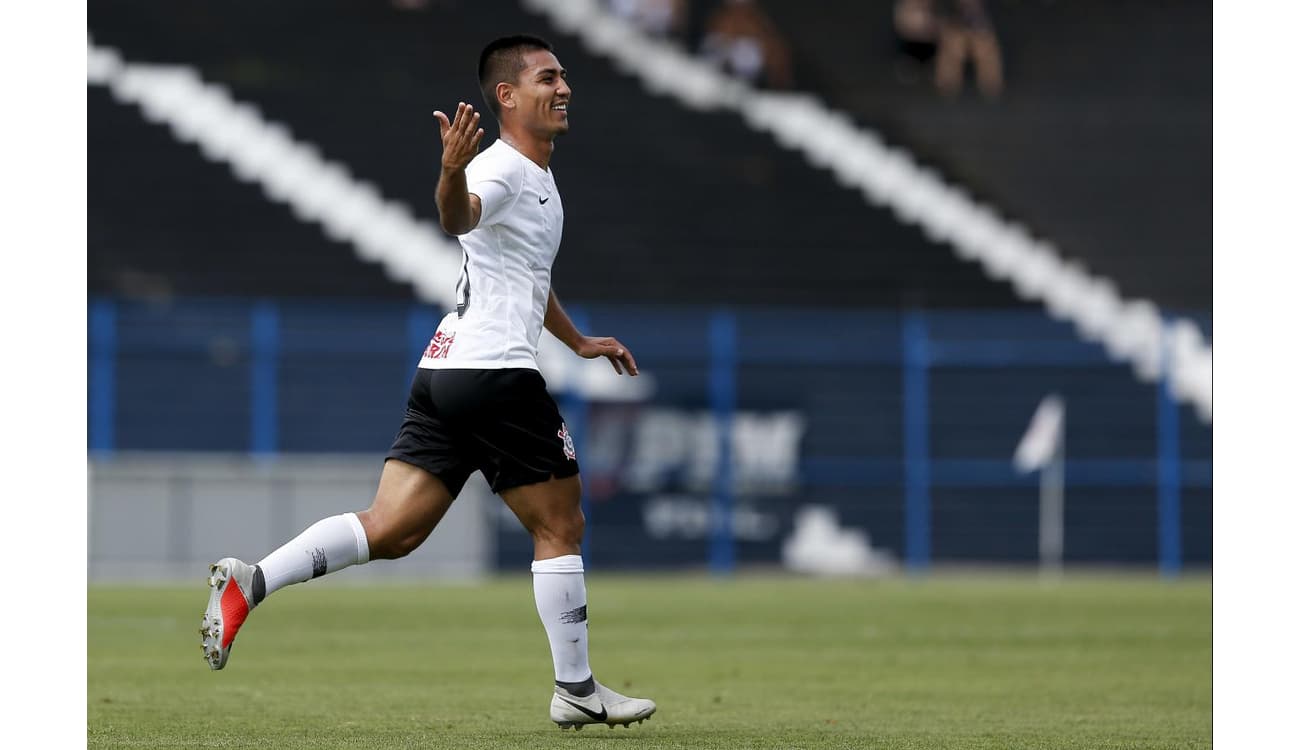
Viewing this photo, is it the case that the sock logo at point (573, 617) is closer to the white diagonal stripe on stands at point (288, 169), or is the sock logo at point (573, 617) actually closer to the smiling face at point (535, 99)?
the smiling face at point (535, 99)

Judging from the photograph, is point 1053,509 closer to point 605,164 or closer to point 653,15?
point 605,164

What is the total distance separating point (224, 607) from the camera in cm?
602

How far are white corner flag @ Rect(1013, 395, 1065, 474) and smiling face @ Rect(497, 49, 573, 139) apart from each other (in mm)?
15564

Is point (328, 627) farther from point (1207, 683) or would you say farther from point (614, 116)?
point (614, 116)

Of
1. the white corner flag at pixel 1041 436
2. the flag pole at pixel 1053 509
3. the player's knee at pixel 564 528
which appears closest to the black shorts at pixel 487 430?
the player's knee at pixel 564 528

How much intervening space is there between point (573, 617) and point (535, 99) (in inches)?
60.5

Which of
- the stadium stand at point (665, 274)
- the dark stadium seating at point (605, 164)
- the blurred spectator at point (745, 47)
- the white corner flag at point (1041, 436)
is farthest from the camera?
the blurred spectator at point (745, 47)

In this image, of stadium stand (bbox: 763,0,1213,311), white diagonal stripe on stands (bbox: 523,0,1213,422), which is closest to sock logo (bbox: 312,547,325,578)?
white diagonal stripe on stands (bbox: 523,0,1213,422)

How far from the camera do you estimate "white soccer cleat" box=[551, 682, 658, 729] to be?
20.9 feet

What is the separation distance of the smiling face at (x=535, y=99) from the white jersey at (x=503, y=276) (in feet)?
0.30

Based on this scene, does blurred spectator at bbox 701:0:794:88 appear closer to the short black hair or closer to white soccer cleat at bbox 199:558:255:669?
the short black hair

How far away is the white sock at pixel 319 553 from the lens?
20.5 feet

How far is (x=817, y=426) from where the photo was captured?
21641 millimetres

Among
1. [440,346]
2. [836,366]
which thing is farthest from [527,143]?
[836,366]
